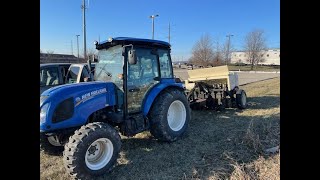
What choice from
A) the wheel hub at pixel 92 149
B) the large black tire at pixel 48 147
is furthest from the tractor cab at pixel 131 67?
the large black tire at pixel 48 147

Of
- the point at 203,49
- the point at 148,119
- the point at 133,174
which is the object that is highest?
the point at 203,49

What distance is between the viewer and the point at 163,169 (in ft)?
13.9

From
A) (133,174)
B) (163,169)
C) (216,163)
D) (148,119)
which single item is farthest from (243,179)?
(148,119)

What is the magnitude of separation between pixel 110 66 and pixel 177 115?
1.93 meters

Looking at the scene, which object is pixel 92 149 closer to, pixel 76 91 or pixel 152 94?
pixel 76 91

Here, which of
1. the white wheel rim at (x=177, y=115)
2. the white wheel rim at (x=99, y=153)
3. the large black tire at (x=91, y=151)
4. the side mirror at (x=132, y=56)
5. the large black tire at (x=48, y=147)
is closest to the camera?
the large black tire at (x=91, y=151)

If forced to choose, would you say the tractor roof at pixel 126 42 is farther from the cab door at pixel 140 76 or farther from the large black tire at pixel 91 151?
the large black tire at pixel 91 151

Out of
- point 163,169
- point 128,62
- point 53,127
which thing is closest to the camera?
point 53,127

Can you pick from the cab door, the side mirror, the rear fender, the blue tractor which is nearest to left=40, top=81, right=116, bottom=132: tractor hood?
the blue tractor

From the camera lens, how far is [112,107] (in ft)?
15.8

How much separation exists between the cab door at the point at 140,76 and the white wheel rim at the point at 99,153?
3.22ft

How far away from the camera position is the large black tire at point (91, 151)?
3697 millimetres
